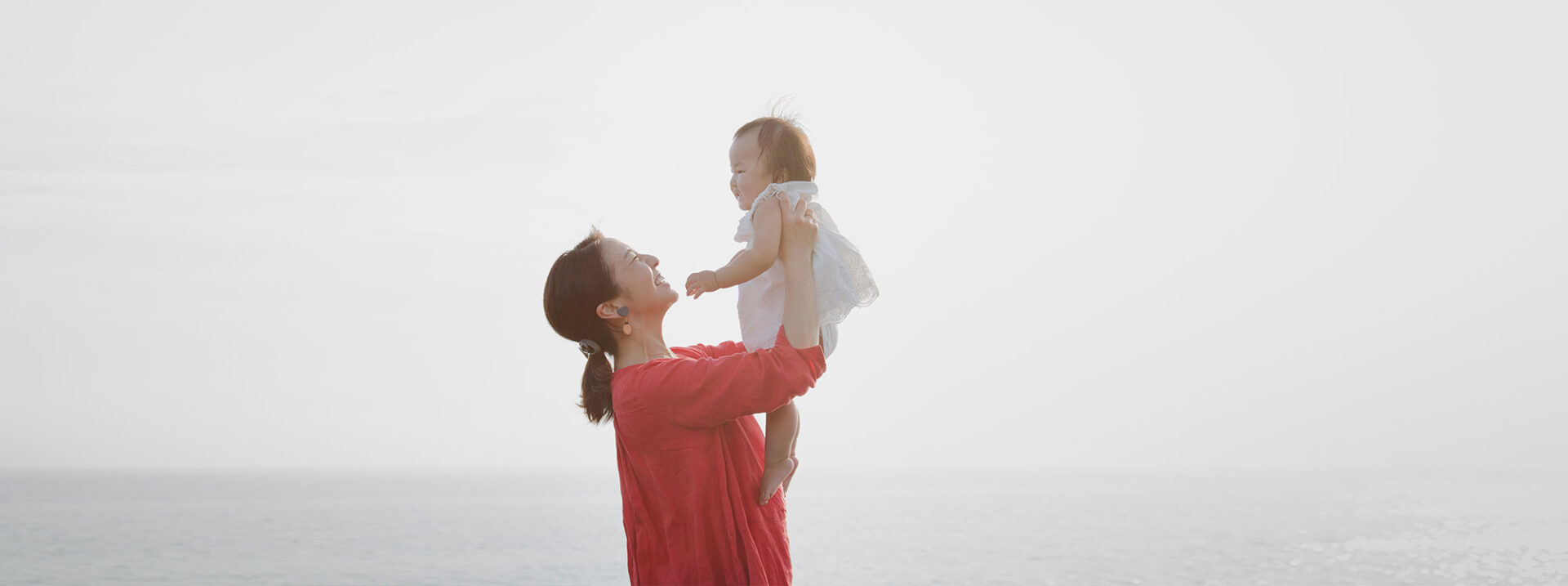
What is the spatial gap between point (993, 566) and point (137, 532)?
23.0 m

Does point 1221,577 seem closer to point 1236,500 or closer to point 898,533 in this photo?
point 898,533

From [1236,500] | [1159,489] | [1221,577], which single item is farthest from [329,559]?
[1159,489]

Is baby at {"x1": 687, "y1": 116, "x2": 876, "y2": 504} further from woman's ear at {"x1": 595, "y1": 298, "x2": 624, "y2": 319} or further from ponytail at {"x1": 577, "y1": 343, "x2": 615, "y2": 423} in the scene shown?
ponytail at {"x1": 577, "y1": 343, "x2": 615, "y2": 423}

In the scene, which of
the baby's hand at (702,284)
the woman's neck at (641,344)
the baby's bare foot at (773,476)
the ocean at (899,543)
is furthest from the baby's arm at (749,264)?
the ocean at (899,543)

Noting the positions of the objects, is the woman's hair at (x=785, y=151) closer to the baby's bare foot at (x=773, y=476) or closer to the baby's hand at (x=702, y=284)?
the baby's hand at (x=702, y=284)

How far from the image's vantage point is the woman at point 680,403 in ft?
8.72

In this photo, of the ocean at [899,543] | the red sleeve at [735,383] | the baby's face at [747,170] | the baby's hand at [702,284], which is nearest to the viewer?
the red sleeve at [735,383]

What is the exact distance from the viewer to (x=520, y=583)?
64.3 feet

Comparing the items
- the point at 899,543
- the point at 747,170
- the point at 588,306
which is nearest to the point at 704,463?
the point at 588,306

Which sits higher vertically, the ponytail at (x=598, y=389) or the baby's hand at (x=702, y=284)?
the baby's hand at (x=702, y=284)

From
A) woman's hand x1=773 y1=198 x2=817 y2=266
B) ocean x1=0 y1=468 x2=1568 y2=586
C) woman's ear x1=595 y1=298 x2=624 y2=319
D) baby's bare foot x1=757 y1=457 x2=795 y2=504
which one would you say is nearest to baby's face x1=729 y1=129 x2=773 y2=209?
woman's hand x1=773 y1=198 x2=817 y2=266

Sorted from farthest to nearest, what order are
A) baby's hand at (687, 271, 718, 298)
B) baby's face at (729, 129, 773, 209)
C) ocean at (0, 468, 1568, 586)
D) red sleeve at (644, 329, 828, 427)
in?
ocean at (0, 468, 1568, 586) < baby's face at (729, 129, 773, 209) < baby's hand at (687, 271, 718, 298) < red sleeve at (644, 329, 828, 427)

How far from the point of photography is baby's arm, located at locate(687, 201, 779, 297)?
9.27 feet

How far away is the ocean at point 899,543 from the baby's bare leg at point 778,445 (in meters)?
17.1
